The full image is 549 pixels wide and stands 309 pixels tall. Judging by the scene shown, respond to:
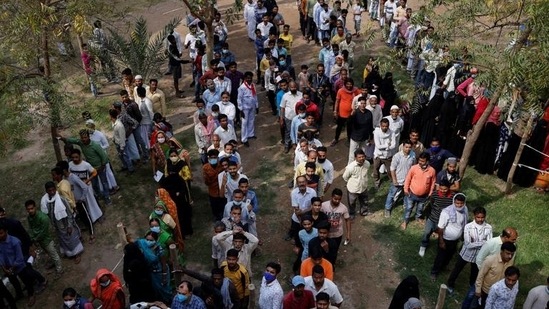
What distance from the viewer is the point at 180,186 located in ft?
30.8

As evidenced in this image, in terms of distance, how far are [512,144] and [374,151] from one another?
255 centimetres

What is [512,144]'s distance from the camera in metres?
10.7

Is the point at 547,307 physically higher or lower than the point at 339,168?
higher

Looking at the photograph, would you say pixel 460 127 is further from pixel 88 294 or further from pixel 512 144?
pixel 88 294

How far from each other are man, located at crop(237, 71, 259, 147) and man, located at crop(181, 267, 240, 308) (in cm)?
560

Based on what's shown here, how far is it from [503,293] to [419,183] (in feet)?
8.94

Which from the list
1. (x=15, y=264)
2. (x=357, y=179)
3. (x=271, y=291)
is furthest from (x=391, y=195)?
(x=15, y=264)

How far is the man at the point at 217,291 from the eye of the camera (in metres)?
7.18

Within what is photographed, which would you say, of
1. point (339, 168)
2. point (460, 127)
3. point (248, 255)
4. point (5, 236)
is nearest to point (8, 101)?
point (5, 236)

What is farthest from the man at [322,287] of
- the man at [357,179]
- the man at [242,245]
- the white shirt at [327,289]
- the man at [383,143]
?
the man at [383,143]

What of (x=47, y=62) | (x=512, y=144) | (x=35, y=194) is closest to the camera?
(x=47, y=62)

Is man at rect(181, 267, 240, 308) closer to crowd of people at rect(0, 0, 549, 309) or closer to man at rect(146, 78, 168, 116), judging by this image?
crowd of people at rect(0, 0, 549, 309)

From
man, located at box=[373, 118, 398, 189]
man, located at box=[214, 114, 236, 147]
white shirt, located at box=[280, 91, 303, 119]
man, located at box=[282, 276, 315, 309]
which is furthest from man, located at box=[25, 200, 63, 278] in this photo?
man, located at box=[373, 118, 398, 189]

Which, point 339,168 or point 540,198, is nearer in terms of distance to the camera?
point 540,198
